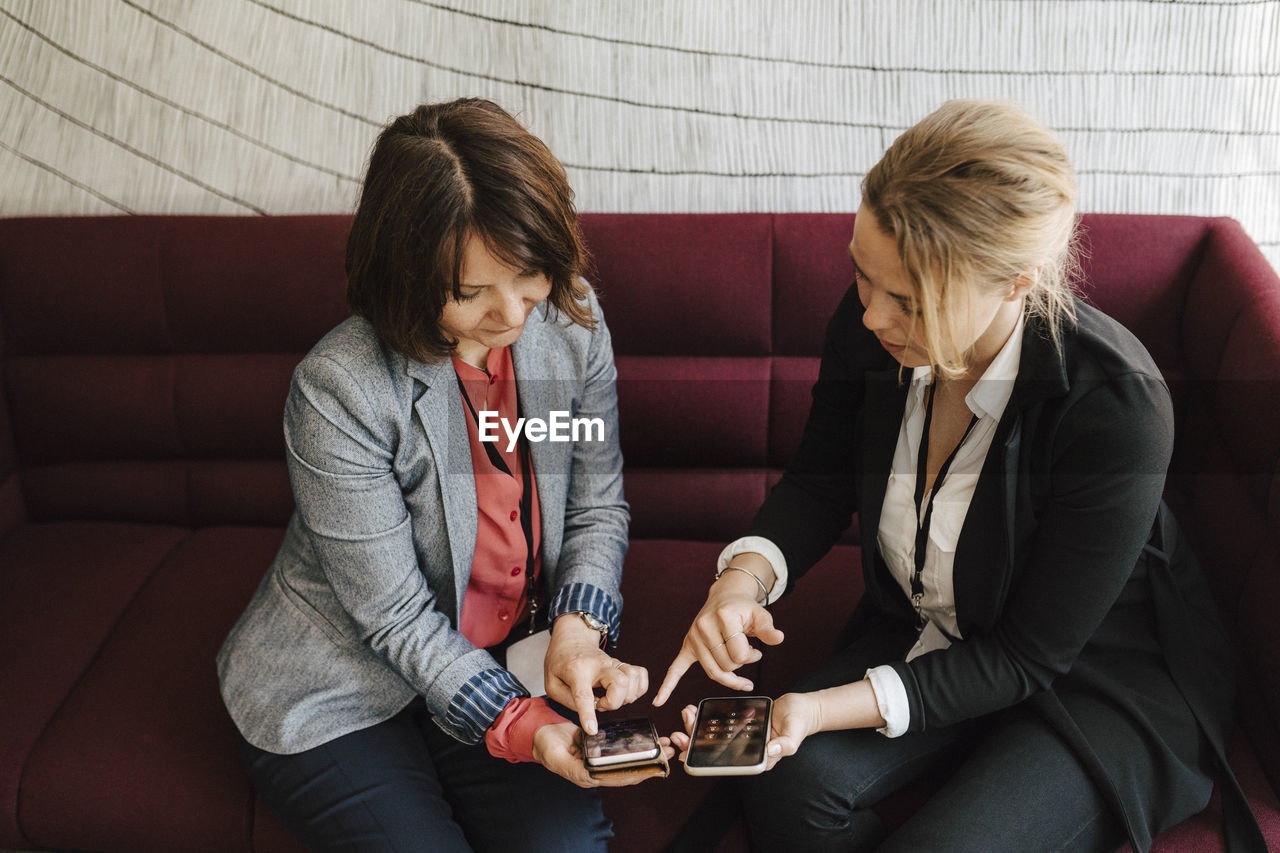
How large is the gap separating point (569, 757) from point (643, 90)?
1286 mm

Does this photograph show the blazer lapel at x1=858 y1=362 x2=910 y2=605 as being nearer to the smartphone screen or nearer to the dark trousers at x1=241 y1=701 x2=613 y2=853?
the smartphone screen

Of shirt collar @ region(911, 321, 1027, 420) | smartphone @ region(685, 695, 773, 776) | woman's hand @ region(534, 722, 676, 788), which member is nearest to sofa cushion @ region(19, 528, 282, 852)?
woman's hand @ region(534, 722, 676, 788)

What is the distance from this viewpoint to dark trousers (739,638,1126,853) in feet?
3.87

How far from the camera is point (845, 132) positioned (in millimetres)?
1876

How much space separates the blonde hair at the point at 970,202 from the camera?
102 centimetres

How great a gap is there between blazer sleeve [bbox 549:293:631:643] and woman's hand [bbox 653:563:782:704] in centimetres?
17

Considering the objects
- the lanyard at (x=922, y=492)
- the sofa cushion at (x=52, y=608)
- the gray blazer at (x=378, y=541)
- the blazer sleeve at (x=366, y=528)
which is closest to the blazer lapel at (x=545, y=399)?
the gray blazer at (x=378, y=541)

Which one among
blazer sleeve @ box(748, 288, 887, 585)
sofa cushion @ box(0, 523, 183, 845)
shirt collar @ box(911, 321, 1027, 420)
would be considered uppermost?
shirt collar @ box(911, 321, 1027, 420)

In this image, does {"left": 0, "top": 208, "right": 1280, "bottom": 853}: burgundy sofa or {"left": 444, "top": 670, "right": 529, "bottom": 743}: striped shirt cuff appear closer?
{"left": 444, "top": 670, "right": 529, "bottom": 743}: striped shirt cuff

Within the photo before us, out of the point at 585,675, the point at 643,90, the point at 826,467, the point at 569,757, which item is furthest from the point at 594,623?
the point at 643,90

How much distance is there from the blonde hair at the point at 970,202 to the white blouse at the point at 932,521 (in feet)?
0.59

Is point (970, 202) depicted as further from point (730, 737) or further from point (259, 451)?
point (259, 451)

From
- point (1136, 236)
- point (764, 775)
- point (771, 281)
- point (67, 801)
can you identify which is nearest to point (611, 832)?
Result: point (764, 775)

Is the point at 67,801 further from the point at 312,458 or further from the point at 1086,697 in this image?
the point at 1086,697
